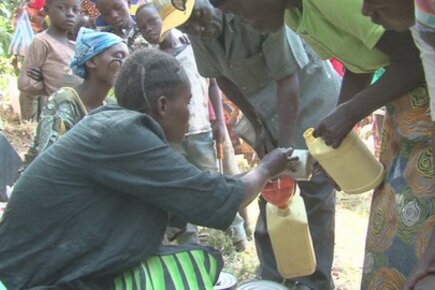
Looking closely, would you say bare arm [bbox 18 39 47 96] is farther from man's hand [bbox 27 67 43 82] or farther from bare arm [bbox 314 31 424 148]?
bare arm [bbox 314 31 424 148]

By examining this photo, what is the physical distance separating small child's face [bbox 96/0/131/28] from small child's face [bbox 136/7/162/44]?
41 cm

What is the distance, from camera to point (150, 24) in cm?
434

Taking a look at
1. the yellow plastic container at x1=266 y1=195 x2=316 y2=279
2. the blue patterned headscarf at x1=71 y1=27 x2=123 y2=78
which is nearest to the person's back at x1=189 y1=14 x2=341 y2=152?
the blue patterned headscarf at x1=71 y1=27 x2=123 y2=78

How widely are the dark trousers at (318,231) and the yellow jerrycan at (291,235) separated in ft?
1.70

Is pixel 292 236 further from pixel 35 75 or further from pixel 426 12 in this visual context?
pixel 35 75

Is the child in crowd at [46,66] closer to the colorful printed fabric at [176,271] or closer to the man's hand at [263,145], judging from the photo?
the man's hand at [263,145]

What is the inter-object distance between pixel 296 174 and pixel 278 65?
71 centimetres

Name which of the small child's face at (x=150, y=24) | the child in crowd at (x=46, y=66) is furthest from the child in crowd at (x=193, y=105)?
the child in crowd at (x=46, y=66)

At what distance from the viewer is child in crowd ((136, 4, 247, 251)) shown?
426 centimetres

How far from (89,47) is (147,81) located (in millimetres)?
1181

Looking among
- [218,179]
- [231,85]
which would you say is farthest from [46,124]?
[218,179]

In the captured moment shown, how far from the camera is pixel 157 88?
2229 millimetres

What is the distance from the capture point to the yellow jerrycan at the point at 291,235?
283cm

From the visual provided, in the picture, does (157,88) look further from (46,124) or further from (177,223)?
(46,124)
